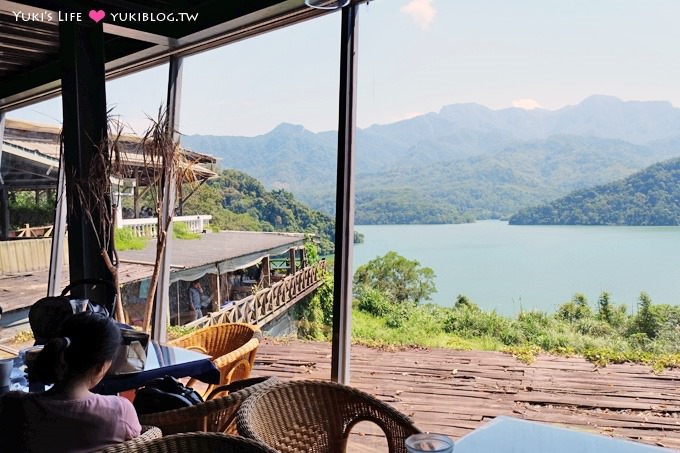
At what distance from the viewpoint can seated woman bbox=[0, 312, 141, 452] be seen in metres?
1.69

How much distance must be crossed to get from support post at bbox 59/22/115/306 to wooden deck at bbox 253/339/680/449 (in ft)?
4.82

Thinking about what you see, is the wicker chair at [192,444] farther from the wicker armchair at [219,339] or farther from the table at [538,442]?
the wicker armchair at [219,339]

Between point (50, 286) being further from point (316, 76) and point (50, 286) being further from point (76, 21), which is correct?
point (316, 76)

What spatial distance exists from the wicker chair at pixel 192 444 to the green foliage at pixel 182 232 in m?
3.43

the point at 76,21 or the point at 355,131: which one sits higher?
the point at 76,21

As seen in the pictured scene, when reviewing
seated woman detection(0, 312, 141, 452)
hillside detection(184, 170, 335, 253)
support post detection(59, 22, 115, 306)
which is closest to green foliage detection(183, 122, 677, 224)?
hillside detection(184, 170, 335, 253)

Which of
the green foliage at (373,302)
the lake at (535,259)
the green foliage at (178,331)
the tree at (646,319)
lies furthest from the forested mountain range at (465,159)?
the green foliage at (178,331)

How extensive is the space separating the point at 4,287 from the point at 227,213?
3.34 meters

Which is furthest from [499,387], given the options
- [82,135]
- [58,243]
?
[58,243]

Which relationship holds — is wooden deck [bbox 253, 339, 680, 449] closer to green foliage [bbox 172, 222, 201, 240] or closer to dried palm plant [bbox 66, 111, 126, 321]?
green foliage [bbox 172, 222, 201, 240]

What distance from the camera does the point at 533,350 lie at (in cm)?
367

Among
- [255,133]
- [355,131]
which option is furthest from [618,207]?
[255,133]

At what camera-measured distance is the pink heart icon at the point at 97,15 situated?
4.32m

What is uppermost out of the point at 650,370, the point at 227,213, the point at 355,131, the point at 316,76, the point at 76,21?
the point at 76,21
